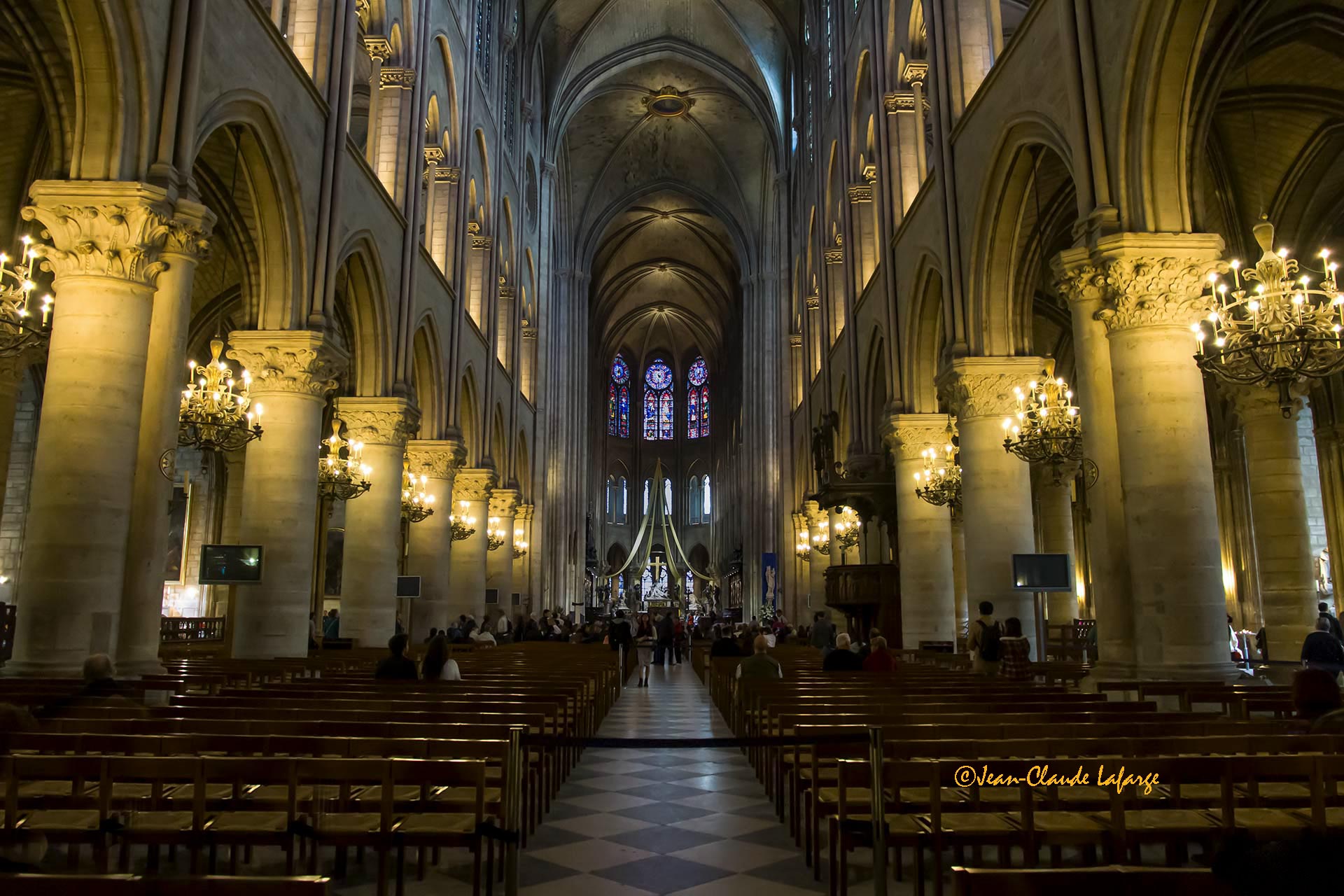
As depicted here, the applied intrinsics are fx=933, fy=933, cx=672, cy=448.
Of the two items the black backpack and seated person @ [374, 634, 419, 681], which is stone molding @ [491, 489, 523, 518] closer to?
the black backpack

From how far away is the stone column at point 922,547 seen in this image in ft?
51.2

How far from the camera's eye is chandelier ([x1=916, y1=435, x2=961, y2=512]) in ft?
47.1

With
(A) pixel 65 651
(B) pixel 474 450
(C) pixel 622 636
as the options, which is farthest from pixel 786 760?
(B) pixel 474 450

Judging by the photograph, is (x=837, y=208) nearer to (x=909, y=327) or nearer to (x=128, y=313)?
(x=909, y=327)

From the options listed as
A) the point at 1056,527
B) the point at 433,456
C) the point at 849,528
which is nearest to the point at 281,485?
the point at 433,456

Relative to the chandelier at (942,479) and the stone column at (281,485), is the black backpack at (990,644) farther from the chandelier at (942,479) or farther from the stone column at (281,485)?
the stone column at (281,485)

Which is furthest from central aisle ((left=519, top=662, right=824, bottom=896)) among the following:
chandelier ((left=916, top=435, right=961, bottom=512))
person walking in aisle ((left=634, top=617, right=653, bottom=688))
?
person walking in aisle ((left=634, top=617, right=653, bottom=688))

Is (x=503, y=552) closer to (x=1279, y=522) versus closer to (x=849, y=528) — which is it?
(x=849, y=528)

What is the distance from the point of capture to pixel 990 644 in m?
9.31

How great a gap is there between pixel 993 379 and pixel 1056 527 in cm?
985

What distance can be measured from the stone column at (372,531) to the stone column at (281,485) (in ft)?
9.81

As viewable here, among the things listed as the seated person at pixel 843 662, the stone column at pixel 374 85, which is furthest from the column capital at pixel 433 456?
the seated person at pixel 843 662

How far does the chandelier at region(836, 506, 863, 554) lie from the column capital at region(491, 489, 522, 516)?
9.18 meters

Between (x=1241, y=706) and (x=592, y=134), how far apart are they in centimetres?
3538
